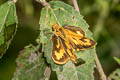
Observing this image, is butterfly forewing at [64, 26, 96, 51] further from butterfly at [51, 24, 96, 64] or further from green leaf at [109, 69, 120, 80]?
green leaf at [109, 69, 120, 80]

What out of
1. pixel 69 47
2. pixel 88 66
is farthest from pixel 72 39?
pixel 88 66

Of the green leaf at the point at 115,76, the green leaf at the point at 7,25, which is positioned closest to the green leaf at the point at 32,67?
the green leaf at the point at 7,25

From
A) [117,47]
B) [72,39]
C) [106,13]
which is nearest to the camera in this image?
[72,39]

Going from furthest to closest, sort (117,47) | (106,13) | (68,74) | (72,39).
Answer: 1. (117,47)
2. (106,13)
3. (72,39)
4. (68,74)

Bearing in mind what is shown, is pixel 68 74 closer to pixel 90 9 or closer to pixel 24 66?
pixel 24 66

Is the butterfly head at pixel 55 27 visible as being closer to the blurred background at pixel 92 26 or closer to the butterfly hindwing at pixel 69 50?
the butterfly hindwing at pixel 69 50

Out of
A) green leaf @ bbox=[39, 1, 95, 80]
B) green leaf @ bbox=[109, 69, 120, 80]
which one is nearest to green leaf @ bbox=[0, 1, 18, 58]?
green leaf @ bbox=[39, 1, 95, 80]
